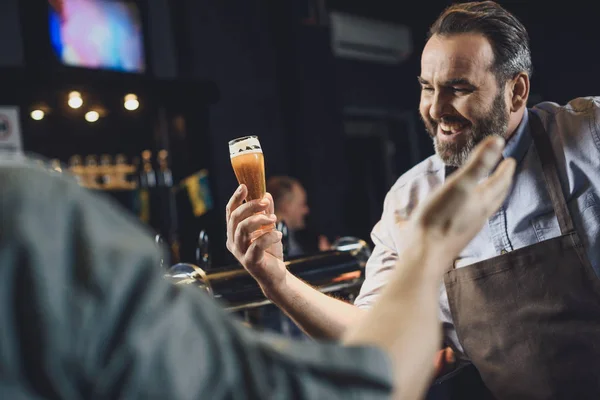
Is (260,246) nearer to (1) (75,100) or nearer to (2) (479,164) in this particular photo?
(2) (479,164)

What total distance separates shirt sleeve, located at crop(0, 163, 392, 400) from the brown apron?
1.29 meters

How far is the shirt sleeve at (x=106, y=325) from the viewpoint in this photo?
0.52 metres

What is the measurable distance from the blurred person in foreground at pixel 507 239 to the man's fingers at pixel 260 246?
A: 0.03 meters

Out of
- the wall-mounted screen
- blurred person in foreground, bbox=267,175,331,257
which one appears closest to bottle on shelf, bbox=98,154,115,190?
the wall-mounted screen

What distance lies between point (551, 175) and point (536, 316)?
0.39 meters

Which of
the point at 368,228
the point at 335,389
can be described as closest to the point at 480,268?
the point at 335,389

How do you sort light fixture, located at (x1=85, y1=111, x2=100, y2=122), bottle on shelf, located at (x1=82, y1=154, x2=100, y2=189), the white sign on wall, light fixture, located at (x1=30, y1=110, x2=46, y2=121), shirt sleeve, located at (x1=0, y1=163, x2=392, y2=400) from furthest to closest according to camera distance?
1. bottle on shelf, located at (x1=82, y1=154, x2=100, y2=189)
2. light fixture, located at (x1=85, y1=111, x2=100, y2=122)
3. light fixture, located at (x1=30, y1=110, x2=46, y2=121)
4. the white sign on wall
5. shirt sleeve, located at (x1=0, y1=163, x2=392, y2=400)

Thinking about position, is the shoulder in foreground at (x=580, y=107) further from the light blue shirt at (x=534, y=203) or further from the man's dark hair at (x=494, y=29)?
the man's dark hair at (x=494, y=29)

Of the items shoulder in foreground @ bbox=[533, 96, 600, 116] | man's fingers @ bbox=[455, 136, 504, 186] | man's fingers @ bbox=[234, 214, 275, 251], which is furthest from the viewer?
shoulder in foreground @ bbox=[533, 96, 600, 116]

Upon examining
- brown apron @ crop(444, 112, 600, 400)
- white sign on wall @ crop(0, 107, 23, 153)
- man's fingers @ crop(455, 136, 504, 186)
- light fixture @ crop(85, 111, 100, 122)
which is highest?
light fixture @ crop(85, 111, 100, 122)

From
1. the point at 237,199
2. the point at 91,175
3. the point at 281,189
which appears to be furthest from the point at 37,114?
the point at 237,199

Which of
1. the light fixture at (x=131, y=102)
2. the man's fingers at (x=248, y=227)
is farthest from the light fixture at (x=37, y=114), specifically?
the man's fingers at (x=248, y=227)

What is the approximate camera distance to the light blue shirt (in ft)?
6.02

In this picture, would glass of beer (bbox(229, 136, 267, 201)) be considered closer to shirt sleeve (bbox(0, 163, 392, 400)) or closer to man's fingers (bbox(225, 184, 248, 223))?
Answer: man's fingers (bbox(225, 184, 248, 223))
